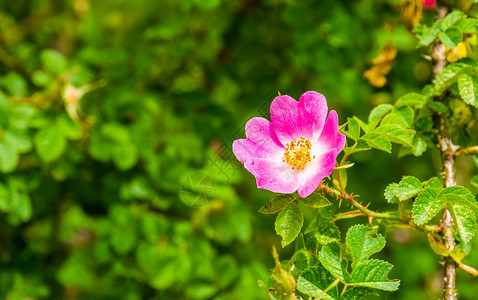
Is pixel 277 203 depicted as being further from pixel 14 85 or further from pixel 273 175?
pixel 14 85

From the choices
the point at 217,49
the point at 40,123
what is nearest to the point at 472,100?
the point at 40,123

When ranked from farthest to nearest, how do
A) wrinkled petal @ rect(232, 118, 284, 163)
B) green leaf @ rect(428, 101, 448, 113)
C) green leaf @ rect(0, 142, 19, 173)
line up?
1. green leaf @ rect(0, 142, 19, 173)
2. green leaf @ rect(428, 101, 448, 113)
3. wrinkled petal @ rect(232, 118, 284, 163)

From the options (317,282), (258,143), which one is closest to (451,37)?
(258,143)

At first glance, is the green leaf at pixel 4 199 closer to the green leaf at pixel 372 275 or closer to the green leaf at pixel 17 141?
the green leaf at pixel 17 141

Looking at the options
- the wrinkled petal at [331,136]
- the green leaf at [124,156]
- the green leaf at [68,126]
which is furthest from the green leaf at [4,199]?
the wrinkled petal at [331,136]

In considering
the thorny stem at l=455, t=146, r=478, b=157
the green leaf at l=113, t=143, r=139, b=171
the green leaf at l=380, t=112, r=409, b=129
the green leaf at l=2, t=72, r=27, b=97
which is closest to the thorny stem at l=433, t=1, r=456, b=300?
the thorny stem at l=455, t=146, r=478, b=157

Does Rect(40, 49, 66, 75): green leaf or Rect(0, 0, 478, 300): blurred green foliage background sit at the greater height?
Rect(40, 49, 66, 75): green leaf

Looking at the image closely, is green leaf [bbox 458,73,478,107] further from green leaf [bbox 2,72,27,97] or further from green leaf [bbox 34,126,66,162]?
green leaf [bbox 2,72,27,97]

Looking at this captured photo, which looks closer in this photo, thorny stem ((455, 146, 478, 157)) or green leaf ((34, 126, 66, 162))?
thorny stem ((455, 146, 478, 157))
